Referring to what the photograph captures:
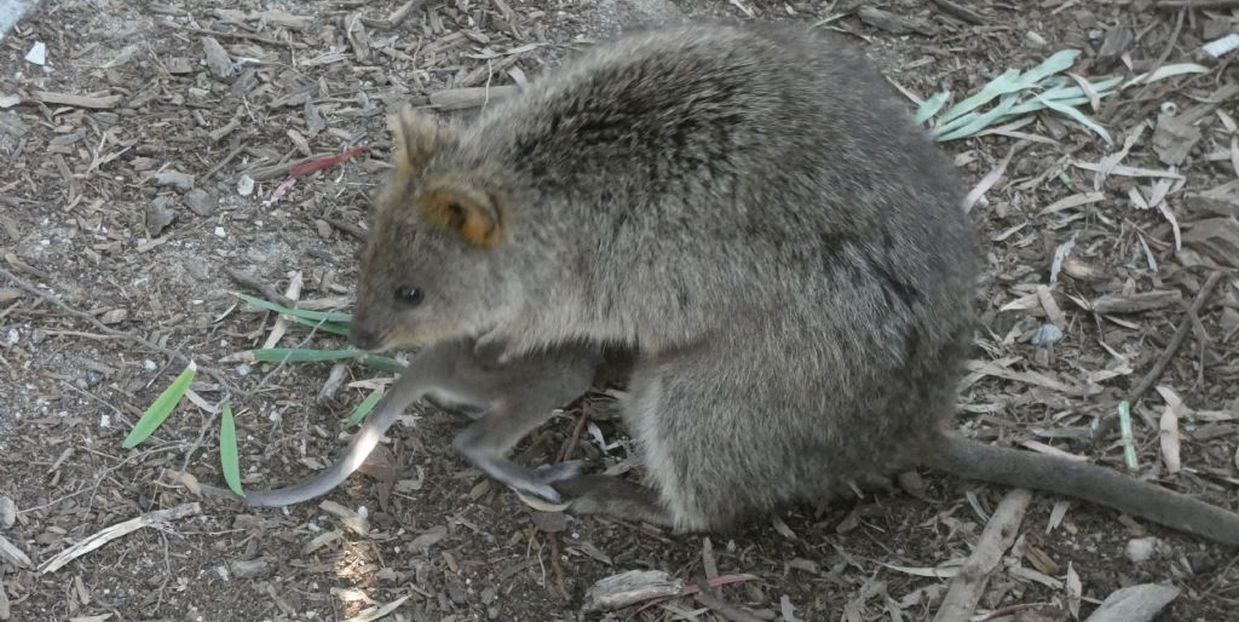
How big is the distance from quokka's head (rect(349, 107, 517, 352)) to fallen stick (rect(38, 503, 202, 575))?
0.88m

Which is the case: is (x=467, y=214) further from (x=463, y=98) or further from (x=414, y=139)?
(x=463, y=98)

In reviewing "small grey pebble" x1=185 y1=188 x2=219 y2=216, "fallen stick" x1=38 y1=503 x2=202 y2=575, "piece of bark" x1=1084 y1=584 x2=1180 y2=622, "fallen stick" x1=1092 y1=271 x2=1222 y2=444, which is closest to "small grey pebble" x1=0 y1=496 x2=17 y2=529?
"fallen stick" x1=38 y1=503 x2=202 y2=575

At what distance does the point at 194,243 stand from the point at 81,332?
2.03ft

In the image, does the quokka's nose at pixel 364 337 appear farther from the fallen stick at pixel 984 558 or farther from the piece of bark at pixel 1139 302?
the piece of bark at pixel 1139 302

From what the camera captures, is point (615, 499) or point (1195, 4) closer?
point (615, 499)

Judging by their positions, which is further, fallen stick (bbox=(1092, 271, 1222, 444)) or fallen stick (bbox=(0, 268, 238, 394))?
fallen stick (bbox=(1092, 271, 1222, 444))

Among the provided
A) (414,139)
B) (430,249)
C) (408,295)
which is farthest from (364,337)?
(414,139)

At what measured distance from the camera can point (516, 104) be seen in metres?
4.78

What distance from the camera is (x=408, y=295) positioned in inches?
181

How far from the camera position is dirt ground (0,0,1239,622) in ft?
15.3

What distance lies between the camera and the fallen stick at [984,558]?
4.64 m

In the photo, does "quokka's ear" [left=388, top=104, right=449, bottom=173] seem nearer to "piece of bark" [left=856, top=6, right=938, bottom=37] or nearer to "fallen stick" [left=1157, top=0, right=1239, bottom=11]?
"piece of bark" [left=856, top=6, right=938, bottom=37]

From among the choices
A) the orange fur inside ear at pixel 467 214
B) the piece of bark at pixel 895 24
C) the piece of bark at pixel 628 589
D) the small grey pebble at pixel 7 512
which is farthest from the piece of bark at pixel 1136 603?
the small grey pebble at pixel 7 512

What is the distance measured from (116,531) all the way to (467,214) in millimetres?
1701
